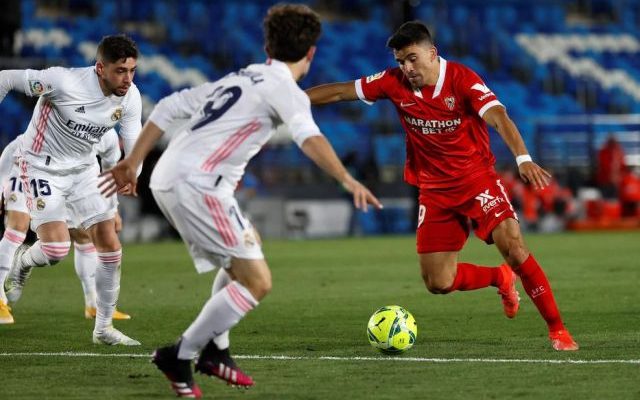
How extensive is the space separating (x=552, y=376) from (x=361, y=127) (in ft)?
70.2

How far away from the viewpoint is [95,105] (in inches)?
358

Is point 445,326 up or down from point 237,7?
down

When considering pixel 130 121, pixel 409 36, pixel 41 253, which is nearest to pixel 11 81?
pixel 130 121

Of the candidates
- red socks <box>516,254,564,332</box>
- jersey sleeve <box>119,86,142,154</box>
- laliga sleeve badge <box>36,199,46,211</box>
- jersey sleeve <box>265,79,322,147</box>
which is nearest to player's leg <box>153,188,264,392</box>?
jersey sleeve <box>265,79,322,147</box>

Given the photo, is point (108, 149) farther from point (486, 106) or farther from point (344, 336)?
point (486, 106)

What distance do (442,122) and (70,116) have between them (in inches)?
109

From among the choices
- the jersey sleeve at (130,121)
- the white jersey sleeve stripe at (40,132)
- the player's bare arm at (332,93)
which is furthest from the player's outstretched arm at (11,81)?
the player's bare arm at (332,93)

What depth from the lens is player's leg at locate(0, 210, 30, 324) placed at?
10.0 m

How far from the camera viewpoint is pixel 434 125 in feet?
28.5

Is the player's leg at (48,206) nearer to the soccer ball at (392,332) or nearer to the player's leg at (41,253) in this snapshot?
the player's leg at (41,253)

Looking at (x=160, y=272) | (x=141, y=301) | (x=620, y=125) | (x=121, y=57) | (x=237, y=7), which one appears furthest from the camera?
(x=237, y=7)

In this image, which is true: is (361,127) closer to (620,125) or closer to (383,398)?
(620,125)

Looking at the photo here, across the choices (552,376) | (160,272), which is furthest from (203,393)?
(160,272)

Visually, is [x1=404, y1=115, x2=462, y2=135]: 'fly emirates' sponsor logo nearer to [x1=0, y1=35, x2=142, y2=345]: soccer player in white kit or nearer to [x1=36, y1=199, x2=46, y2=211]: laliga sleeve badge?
[x1=0, y1=35, x2=142, y2=345]: soccer player in white kit
